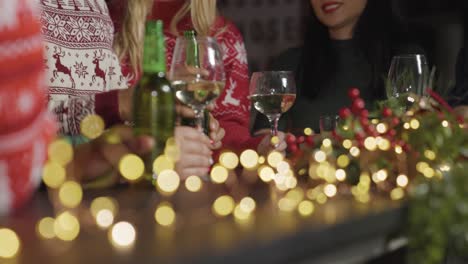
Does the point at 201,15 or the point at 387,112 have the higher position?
the point at 387,112

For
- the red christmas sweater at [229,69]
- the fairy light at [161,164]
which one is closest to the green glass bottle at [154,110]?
the fairy light at [161,164]

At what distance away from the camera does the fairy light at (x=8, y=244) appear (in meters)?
0.57

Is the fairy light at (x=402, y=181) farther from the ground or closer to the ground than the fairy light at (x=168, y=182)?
farther from the ground

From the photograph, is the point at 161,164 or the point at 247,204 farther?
the point at 161,164

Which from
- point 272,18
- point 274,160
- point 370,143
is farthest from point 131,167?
point 272,18

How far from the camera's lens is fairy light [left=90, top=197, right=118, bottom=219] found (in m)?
0.77

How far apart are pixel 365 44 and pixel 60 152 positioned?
214 cm

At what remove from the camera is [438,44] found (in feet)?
12.4

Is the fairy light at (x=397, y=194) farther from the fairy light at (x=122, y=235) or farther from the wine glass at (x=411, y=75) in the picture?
the wine glass at (x=411, y=75)

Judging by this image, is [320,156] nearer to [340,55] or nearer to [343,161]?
[343,161]

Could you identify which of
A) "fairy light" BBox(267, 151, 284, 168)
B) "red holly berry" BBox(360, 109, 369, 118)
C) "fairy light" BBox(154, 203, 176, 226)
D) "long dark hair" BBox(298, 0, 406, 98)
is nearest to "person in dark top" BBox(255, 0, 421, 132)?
"long dark hair" BBox(298, 0, 406, 98)

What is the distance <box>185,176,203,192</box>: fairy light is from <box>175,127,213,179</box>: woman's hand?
0.01m

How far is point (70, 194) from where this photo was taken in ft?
2.89

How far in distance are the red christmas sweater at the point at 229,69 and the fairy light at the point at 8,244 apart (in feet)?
4.60
